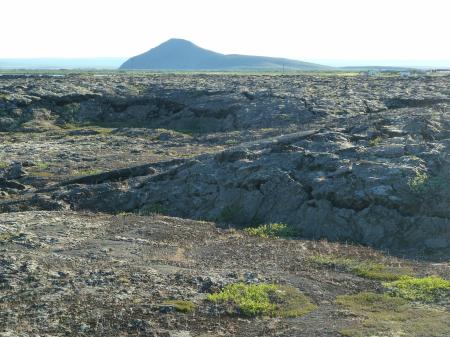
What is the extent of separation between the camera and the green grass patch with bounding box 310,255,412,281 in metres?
29.5

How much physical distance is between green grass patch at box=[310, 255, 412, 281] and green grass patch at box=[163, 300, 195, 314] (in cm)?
970

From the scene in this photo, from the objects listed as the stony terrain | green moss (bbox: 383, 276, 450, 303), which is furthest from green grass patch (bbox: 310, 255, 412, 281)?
green moss (bbox: 383, 276, 450, 303)

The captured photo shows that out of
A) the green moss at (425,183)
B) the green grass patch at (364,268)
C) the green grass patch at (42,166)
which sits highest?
the green moss at (425,183)

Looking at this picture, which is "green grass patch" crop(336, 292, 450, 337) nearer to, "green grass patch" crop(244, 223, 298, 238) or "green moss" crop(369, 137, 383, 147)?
"green grass patch" crop(244, 223, 298, 238)

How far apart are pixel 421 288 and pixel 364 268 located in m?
4.36

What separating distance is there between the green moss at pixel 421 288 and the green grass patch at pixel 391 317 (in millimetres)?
727

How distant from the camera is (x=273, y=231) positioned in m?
39.8

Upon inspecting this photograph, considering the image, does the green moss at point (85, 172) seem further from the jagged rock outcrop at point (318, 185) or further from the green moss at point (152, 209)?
the green moss at point (152, 209)

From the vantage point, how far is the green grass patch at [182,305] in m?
24.4

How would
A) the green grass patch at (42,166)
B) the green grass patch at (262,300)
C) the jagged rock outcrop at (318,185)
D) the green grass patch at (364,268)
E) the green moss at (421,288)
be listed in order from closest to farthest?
the green grass patch at (262,300) → the green moss at (421,288) → the green grass patch at (364,268) → the jagged rock outcrop at (318,185) → the green grass patch at (42,166)

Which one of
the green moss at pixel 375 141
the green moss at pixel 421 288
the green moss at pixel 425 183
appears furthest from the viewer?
the green moss at pixel 375 141

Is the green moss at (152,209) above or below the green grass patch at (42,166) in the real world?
below

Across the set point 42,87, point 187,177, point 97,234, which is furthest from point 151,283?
point 42,87

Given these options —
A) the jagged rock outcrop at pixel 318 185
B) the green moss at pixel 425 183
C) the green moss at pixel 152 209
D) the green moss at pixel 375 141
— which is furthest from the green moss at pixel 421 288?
the green moss at pixel 152 209
